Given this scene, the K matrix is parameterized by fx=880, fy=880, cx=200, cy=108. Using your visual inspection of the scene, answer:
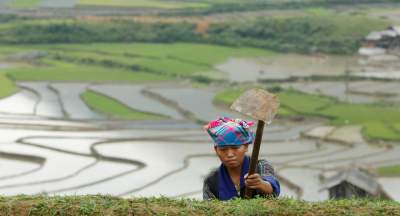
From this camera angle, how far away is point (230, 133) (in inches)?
158

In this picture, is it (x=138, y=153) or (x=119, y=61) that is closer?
(x=138, y=153)

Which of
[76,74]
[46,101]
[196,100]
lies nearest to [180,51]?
[76,74]

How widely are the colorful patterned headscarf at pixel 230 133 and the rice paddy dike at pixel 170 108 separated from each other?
0.94 ft

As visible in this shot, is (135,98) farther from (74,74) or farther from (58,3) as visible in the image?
(58,3)

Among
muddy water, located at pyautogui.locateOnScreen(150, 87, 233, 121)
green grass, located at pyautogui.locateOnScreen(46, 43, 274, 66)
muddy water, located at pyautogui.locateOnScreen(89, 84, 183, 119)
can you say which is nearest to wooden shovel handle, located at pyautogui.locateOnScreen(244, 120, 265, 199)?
muddy water, located at pyautogui.locateOnScreen(150, 87, 233, 121)

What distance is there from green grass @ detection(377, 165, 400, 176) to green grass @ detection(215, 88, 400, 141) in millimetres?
3869

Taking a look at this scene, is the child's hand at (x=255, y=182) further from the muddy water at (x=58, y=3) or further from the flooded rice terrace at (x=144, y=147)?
the muddy water at (x=58, y=3)

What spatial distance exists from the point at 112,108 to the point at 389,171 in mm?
11722

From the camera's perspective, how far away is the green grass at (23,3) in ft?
175

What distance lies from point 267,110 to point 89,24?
43371mm

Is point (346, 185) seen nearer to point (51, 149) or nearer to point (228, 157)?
point (51, 149)

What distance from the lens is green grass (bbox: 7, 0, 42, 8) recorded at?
53.5 metres

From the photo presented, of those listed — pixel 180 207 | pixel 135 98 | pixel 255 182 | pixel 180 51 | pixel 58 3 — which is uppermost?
pixel 255 182

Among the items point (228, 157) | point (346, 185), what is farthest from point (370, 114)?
point (228, 157)
